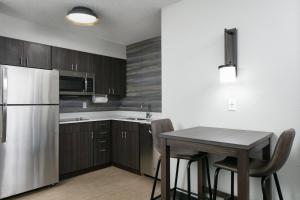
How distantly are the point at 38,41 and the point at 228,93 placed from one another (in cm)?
294

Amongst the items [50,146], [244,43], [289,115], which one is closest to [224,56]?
[244,43]

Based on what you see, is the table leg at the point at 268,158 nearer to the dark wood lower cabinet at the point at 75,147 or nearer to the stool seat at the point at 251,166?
the stool seat at the point at 251,166

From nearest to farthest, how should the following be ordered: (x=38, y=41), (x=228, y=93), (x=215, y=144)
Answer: (x=215, y=144) → (x=228, y=93) → (x=38, y=41)

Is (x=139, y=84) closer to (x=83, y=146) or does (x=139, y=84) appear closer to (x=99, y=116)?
(x=99, y=116)

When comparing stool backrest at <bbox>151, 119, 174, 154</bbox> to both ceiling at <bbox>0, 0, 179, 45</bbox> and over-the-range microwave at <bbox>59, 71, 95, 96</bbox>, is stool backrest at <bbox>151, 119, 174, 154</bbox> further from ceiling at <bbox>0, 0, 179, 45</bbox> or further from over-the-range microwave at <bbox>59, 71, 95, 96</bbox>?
over-the-range microwave at <bbox>59, 71, 95, 96</bbox>

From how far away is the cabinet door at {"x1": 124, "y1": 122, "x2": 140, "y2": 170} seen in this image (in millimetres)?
3525

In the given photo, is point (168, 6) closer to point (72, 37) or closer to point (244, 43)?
point (244, 43)

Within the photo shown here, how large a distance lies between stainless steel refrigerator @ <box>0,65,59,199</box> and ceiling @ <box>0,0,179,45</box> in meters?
0.82

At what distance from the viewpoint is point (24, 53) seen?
298 cm

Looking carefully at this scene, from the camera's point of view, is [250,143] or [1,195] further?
A: [1,195]

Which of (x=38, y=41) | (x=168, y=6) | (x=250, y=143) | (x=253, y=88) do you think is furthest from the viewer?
(x=38, y=41)

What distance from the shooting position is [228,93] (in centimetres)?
221

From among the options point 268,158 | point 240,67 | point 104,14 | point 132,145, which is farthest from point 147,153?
point 104,14

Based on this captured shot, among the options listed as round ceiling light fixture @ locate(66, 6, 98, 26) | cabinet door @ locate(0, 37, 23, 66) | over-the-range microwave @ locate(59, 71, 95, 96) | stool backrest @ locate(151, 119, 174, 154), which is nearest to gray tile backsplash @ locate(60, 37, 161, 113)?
over-the-range microwave @ locate(59, 71, 95, 96)
